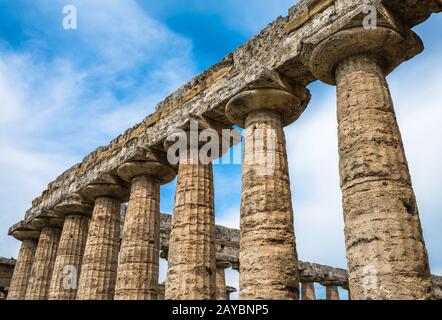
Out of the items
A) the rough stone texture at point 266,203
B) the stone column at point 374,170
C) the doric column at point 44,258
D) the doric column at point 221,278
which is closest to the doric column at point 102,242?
the doric column at point 44,258

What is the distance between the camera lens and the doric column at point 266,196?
10203 millimetres

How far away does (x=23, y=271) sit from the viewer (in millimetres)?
22812

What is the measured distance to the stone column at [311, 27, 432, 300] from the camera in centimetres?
783

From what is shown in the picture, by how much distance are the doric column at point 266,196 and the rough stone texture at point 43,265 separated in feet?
42.7

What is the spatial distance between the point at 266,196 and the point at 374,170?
3083 millimetres

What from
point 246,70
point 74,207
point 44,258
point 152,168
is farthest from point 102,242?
point 246,70

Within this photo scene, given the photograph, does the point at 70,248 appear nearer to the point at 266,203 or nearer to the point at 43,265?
the point at 43,265

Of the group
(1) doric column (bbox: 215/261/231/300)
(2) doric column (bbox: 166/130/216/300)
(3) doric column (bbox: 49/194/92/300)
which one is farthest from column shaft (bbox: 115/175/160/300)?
(1) doric column (bbox: 215/261/231/300)

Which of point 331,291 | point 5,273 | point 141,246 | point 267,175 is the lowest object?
point 141,246

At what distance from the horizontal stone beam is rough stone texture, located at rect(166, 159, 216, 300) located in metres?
1.92

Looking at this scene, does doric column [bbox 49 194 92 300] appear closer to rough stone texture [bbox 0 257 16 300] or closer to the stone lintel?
the stone lintel

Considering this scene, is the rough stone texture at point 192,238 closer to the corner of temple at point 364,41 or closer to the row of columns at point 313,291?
the corner of temple at point 364,41
